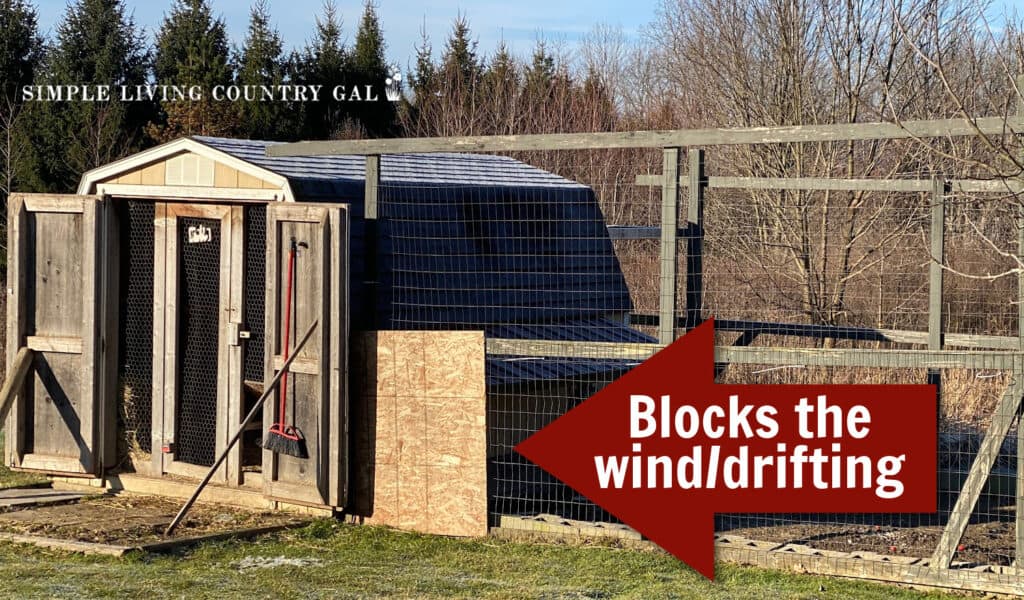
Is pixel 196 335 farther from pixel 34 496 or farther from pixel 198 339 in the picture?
pixel 34 496

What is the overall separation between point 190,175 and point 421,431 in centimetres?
268

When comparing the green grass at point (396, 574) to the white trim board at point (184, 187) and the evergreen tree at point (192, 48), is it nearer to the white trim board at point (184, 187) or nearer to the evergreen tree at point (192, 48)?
the white trim board at point (184, 187)

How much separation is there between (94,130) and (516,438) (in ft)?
69.5

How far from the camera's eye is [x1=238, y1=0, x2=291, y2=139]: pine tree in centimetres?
2962

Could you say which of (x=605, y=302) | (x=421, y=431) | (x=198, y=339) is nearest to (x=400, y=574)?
(x=421, y=431)

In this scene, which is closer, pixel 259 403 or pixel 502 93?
pixel 259 403

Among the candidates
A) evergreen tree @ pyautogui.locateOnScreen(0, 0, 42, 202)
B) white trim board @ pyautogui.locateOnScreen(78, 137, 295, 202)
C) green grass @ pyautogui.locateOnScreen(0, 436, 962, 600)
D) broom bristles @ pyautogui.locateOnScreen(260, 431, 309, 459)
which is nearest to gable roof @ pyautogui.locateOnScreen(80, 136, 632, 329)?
white trim board @ pyautogui.locateOnScreen(78, 137, 295, 202)

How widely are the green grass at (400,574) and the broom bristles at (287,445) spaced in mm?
649

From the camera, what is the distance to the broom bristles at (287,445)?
337 inches

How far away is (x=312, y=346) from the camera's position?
339 inches

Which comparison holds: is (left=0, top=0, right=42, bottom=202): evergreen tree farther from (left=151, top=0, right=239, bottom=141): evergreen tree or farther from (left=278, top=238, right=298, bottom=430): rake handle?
(left=278, top=238, right=298, bottom=430): rake handle

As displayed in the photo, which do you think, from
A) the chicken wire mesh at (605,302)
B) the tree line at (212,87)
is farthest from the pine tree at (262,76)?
the chicken wire mesh at (605,302)

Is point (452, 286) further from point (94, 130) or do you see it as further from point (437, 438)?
point (94, 130)

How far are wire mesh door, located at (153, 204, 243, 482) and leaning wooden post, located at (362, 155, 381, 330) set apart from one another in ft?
3.40
